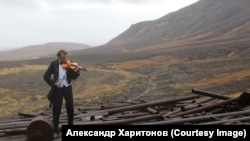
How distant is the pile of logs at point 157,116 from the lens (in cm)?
1003

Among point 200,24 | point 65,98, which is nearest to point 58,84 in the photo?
point 65,98

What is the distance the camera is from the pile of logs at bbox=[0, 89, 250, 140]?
10.0 m

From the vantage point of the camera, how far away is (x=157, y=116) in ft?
37.0

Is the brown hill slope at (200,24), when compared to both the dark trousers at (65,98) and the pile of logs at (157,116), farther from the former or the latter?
the dark trousers at (65,98)

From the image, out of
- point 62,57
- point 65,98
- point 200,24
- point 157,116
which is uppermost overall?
point 200,24

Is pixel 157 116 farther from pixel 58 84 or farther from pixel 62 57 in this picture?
pixel 62 57

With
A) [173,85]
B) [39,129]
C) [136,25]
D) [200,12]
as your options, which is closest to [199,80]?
[173,85]

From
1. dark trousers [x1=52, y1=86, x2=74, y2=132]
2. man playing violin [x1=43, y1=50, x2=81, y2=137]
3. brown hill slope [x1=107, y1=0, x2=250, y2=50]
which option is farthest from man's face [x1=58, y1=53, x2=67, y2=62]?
brown hill slope [x1=107, y1=0, x2=250, y2=50]

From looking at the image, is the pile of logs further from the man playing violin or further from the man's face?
the man's face

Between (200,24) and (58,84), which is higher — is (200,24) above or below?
above

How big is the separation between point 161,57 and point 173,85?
28.3 metres

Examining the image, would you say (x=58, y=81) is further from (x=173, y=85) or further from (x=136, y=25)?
(x=136, y=25)
